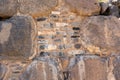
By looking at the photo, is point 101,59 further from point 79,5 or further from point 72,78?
point 79,5

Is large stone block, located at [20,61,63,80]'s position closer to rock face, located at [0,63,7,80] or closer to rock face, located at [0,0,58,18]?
rock face, located at [0,63,7,80]

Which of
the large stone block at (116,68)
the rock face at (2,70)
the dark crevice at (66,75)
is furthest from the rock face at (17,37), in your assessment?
the large stone block at (116,68)

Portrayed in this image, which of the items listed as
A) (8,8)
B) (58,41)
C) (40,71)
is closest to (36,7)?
Result: (8,8)

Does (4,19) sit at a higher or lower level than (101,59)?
higher

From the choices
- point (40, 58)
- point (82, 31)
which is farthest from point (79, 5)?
point (40, 58)

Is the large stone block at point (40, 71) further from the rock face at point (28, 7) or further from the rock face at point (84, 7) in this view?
the rock face at point (84, 7)

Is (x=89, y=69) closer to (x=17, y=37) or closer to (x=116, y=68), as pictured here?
(x=116, y=68)

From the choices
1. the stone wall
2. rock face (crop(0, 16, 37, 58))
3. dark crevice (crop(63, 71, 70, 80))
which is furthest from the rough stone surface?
rock face (crop(0, 16, 37, 58))
